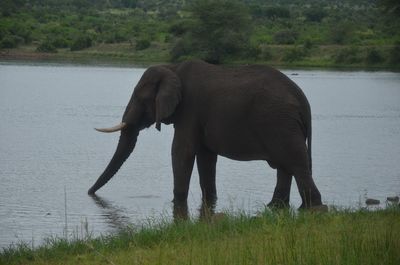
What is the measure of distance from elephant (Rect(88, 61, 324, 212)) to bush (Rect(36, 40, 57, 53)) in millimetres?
48649

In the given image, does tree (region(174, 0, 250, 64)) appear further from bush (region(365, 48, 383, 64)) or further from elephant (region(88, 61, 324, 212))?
elephant (region(88, 61, 324, 212))

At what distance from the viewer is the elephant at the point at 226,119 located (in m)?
12.9

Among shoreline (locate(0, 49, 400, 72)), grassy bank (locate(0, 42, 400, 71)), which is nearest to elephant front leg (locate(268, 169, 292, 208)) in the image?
shoreline (locate(0, 49, 400, 72))

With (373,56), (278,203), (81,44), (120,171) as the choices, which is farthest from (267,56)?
(278,203)

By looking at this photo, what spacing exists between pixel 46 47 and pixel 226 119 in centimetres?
5050

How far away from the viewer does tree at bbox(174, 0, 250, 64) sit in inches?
2318

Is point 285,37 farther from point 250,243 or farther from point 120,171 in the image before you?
point 250,243

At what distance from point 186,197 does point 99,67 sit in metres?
42.1

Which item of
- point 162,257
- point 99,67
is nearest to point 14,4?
point 99,67

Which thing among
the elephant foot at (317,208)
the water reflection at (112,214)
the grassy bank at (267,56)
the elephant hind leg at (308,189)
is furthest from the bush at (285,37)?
the elephant foot at (317,208)

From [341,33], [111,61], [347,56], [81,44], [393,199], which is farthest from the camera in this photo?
[341,33]

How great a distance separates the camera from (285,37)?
6488 centimetres

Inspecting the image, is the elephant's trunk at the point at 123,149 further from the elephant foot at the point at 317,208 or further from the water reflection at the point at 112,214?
the elephant foot at the point at 317,208

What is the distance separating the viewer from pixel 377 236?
862cm
